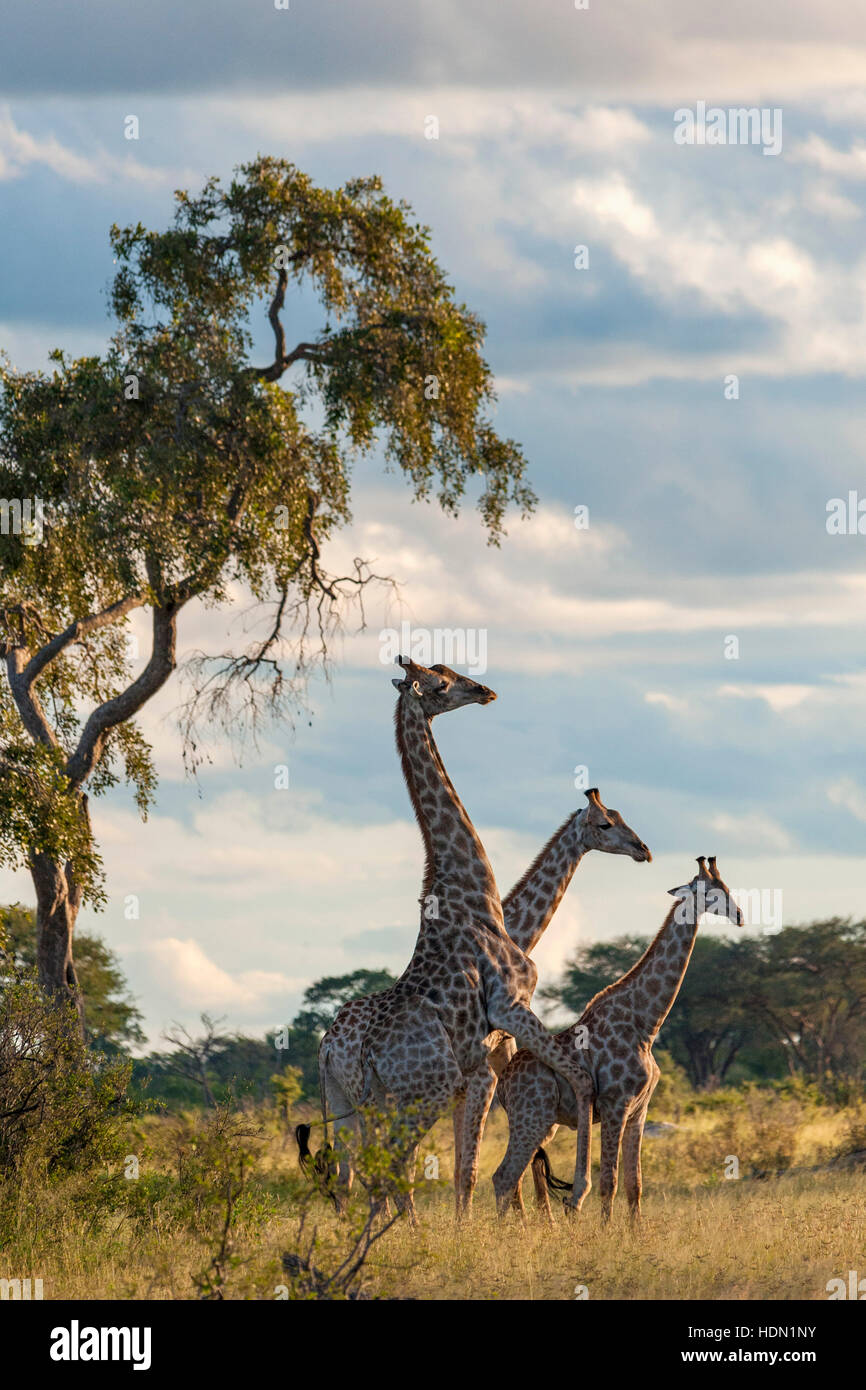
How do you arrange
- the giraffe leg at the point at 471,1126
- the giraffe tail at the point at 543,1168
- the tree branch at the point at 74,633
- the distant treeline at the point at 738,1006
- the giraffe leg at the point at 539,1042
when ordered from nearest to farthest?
1. the giraffe leg at the point at 539,1042
2. the giraffe leg at the point at 471,1126
3. the giraffe tail at the point at 543,1168
4. the tree branch at the point at 74,633
5. the distant treeline at the point at 738,1006

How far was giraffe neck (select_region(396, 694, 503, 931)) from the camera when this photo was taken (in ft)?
39.6

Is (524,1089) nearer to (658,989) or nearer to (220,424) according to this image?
(658,989)

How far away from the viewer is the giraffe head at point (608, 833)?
13133 millimetres

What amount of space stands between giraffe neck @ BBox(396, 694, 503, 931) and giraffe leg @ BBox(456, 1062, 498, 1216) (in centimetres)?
118

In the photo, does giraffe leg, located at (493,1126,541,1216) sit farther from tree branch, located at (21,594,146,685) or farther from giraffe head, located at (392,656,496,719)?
tree branch, located at (21,594,146,685)

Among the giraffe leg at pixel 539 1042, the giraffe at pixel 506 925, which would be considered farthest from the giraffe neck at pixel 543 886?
the giraffe leg at pixel 539 1042

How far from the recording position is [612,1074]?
12.1 metres

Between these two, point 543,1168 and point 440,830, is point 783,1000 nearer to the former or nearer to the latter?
point 543,1168

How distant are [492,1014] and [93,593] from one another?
10.2m

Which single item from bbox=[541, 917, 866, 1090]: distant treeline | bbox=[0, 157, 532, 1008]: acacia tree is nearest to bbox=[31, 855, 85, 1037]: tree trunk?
bbox=[0, 157, 532, 1008]: acacia tree

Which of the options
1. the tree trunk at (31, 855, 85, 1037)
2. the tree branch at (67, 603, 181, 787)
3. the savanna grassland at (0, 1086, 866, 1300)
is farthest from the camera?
the tree branch at (67, 603, 181, 787)

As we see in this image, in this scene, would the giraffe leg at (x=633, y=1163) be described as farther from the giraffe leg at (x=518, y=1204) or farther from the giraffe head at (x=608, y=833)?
the giraffe head at (x=608, y=833)

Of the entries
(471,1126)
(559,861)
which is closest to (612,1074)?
(471,1126)
